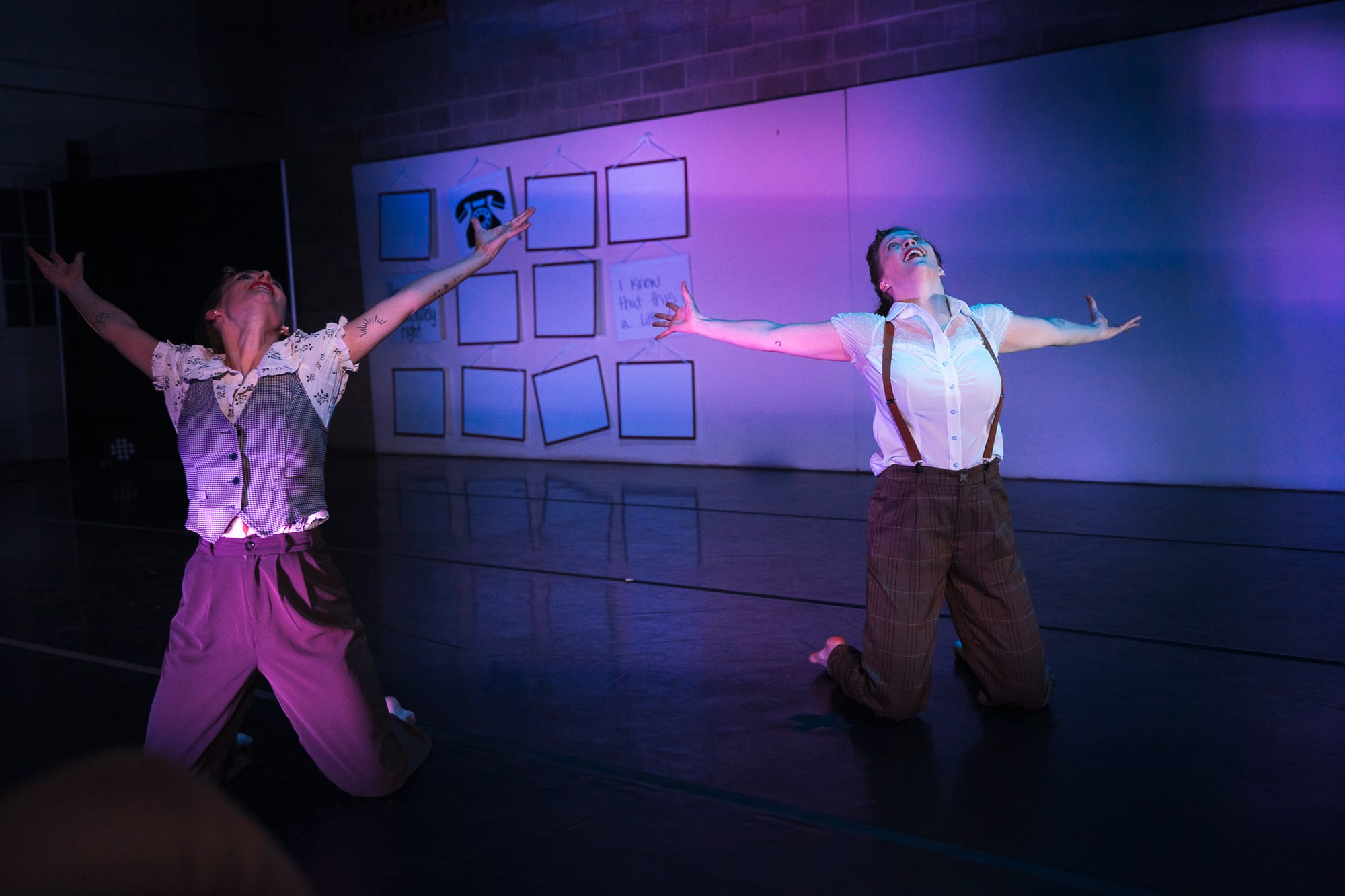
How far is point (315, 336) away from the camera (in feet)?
8.67

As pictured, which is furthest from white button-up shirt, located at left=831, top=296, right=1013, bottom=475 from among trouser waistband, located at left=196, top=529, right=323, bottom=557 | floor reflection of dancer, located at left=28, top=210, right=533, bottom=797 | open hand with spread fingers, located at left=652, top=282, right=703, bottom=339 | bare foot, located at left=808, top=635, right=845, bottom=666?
trouser waistband, located at left=196, top=529, right=323, bottom=557

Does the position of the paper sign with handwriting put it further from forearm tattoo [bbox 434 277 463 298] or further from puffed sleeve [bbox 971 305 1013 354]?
forearm tattoo [bbox 434 277 463 298]

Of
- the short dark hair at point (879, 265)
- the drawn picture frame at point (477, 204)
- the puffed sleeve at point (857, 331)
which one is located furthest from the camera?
the drawn picture frame at point (477, 204)

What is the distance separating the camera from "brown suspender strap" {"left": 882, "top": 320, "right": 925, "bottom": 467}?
2.92 meters

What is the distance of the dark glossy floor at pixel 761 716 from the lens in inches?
87.2

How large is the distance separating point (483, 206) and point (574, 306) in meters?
1.22

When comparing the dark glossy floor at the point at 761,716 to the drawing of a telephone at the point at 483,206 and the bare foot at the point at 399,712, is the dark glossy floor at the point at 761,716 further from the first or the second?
the drawing of a telephone at the point at 483,206

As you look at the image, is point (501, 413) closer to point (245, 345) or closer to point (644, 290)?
point (644, 290)

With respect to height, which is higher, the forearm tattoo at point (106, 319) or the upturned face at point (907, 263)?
the upturned face at point (907, 263)

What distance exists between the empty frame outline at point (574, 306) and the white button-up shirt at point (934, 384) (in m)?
6.05

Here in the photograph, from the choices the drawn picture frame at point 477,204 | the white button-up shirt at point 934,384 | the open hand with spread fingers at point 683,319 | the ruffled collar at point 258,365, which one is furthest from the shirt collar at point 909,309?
the drawn picture frame at point 477,204

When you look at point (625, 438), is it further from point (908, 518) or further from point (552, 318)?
point (908, 518)

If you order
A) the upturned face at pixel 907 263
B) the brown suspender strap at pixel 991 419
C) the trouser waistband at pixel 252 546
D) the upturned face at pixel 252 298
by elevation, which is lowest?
the trouser waistband at pixel 252 546

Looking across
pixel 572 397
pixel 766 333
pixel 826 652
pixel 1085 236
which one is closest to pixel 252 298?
pixel 766 333
